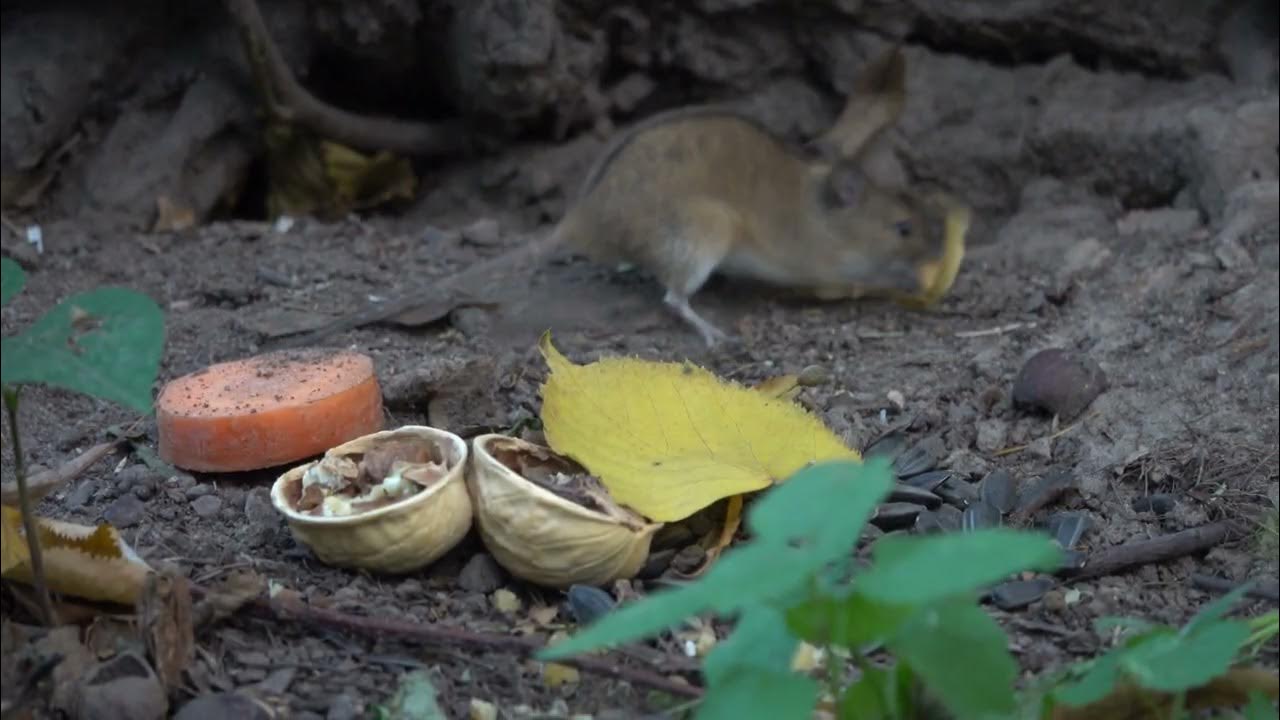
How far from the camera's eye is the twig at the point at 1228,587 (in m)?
2.39

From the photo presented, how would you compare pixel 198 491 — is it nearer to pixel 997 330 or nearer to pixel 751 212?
pixel 997 330

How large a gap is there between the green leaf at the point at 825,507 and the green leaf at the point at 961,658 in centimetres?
14

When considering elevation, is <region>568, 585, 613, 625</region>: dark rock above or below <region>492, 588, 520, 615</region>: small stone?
above

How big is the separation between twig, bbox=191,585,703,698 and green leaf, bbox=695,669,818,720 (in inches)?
20.9

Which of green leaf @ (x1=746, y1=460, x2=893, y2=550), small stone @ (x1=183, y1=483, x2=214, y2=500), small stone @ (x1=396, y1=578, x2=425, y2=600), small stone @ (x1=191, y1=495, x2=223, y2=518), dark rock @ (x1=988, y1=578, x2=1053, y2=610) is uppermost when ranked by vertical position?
green leaf @ (x1=746, y1=460, x2=893, y2=550)

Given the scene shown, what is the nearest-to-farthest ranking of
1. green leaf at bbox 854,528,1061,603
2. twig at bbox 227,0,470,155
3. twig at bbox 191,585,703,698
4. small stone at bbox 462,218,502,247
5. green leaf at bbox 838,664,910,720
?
1. green leaf at bbox 854,528,1061,603
2. green leaf at bbox 838,664,910,720
3. twig at bbox 191,585,703,698
4. twig at bbox 227,0,470,155
5. small stone at bbox 462,218,502,247

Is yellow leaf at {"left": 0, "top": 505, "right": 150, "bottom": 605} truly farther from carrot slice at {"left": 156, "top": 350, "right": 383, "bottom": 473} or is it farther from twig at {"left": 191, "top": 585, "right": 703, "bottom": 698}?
carrot slice at {"left": 156, "top": 350, "right": 383, "bottom": 473}

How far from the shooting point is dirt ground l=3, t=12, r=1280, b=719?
2619mm

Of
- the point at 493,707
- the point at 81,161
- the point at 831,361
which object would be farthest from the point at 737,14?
the point at 493,707

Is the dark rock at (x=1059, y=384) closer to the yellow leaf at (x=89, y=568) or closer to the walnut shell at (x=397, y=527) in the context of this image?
the walnut shell at (x=397, y=527)

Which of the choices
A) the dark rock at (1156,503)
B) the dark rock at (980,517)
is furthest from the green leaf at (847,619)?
the dark rock at (1156,503)

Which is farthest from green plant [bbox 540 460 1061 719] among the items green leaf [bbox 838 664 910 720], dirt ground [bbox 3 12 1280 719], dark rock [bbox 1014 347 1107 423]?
dark rock [bbox 1014 347 1107 423]

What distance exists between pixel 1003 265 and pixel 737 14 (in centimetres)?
160

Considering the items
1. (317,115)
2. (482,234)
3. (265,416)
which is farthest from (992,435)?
(317,115)
